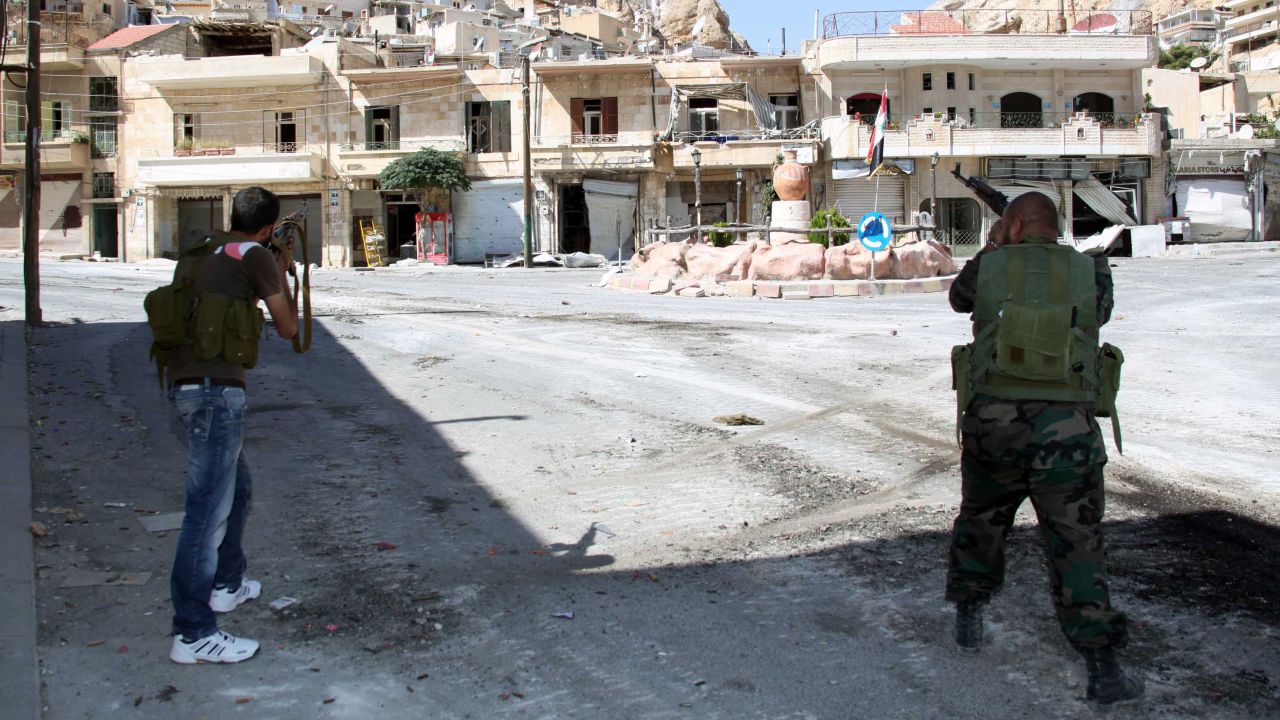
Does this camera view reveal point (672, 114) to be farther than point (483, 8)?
No

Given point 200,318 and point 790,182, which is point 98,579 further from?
point 790,182

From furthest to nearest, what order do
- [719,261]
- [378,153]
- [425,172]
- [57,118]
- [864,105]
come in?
1. [57,118]
2. [864,105]
3. [378,153]
4. [425,172]
5. [719,261]

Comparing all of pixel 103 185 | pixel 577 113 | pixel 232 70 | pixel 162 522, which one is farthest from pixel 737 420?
pixel 103 185

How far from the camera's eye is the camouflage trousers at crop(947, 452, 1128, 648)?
324 cm

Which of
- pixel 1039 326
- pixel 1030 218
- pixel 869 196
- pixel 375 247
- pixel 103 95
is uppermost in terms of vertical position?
pixel 103 95

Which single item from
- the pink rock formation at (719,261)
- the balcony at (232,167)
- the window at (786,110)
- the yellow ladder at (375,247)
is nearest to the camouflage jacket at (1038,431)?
the pink rock formation at (719,261)

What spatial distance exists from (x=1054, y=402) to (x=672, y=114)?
3567 centimetres

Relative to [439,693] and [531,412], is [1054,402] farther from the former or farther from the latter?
[531,412]

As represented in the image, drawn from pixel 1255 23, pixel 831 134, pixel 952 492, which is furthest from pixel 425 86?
pixel 1255 23

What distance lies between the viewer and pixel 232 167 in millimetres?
38750

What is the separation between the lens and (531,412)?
8.50 meters

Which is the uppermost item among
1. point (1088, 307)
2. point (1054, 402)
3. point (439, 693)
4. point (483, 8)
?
point (483, 8)

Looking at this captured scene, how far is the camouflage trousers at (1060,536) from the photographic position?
3.24 meters

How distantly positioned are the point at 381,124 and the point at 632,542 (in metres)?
37.1
